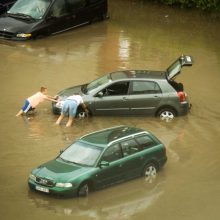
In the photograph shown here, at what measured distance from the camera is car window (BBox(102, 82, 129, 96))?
2130 cm

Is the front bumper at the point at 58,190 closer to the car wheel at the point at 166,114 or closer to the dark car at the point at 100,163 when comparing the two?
the dark car at the point at 100,163

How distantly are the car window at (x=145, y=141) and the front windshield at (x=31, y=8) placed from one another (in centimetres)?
1255

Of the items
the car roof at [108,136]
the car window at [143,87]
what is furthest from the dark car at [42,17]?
the car roof at [108,136]

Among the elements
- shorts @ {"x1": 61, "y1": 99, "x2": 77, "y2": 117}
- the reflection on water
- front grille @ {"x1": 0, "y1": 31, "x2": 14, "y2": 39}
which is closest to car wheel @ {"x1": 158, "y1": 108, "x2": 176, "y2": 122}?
shorts @ {"x1": 61, "y1": 99, "x2": 77, "y2": 117}

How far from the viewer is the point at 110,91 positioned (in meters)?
21.3

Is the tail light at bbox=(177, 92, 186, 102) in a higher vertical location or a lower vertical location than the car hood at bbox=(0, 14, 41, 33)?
lower

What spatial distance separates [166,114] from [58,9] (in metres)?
9.87

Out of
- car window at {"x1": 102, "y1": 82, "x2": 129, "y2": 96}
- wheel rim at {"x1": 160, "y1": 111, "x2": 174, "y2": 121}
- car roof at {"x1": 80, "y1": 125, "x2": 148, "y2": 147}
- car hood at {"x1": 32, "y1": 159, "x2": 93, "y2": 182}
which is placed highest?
car roof at {"x1": 80, "y1": 125, "x2": 148, "y2": 147}

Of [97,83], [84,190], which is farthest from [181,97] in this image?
[84,190]

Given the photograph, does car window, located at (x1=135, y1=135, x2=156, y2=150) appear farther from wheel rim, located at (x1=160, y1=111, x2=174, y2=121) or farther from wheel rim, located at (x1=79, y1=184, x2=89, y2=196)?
wheel rim, located at (x1=160, y1=111, x2=174, y2=121)

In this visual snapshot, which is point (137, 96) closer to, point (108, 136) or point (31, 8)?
point (108, 136)

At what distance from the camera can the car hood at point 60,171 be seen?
1602 cm

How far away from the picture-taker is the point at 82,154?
55.2 ft

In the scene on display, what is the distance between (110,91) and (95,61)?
217 inches
